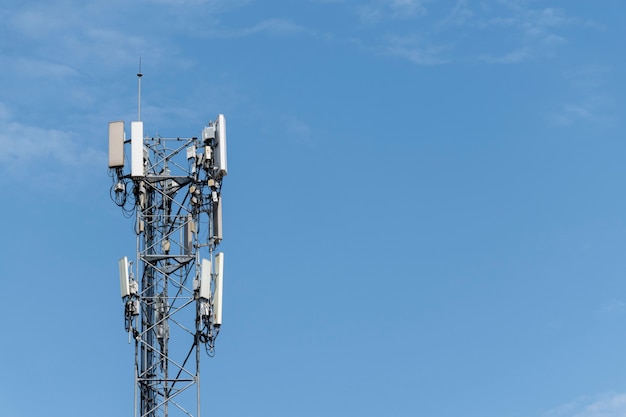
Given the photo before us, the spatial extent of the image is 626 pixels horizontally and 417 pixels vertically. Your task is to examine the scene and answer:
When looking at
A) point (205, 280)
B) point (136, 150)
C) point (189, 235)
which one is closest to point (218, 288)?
point (205, 280)

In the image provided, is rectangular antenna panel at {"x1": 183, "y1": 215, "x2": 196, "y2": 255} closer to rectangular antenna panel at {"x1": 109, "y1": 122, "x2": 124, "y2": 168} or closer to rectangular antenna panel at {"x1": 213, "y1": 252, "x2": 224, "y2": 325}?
rectangular antenna panel at {"x1": 213, "y1": 252, "x2": 224, "y2": 325}

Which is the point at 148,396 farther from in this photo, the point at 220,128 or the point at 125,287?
the point at 220,128

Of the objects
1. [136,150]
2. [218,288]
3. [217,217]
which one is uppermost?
[136,150]

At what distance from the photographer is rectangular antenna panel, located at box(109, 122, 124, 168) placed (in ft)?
354

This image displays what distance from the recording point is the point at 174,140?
11000 cm

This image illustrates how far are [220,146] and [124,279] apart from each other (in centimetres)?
779

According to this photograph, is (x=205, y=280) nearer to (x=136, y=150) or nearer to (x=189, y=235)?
(x=189, y=235)

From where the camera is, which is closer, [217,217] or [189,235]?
[217,217]

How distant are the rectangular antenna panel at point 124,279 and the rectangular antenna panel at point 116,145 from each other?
4.58 m

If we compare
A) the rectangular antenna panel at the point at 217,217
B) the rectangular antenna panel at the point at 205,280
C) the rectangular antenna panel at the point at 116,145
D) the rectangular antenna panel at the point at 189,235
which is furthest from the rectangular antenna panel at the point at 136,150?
the rectangular antenna panel at the point at 205,280

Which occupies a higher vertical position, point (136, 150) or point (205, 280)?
point (136, 150)

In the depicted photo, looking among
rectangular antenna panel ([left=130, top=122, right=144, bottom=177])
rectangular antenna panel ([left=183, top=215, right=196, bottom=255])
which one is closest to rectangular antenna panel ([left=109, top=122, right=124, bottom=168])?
rectangular antenna panel ([left=130, top=122, right=144, bottom=177])

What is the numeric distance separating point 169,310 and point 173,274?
1.82 m

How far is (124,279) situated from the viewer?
351 ft
